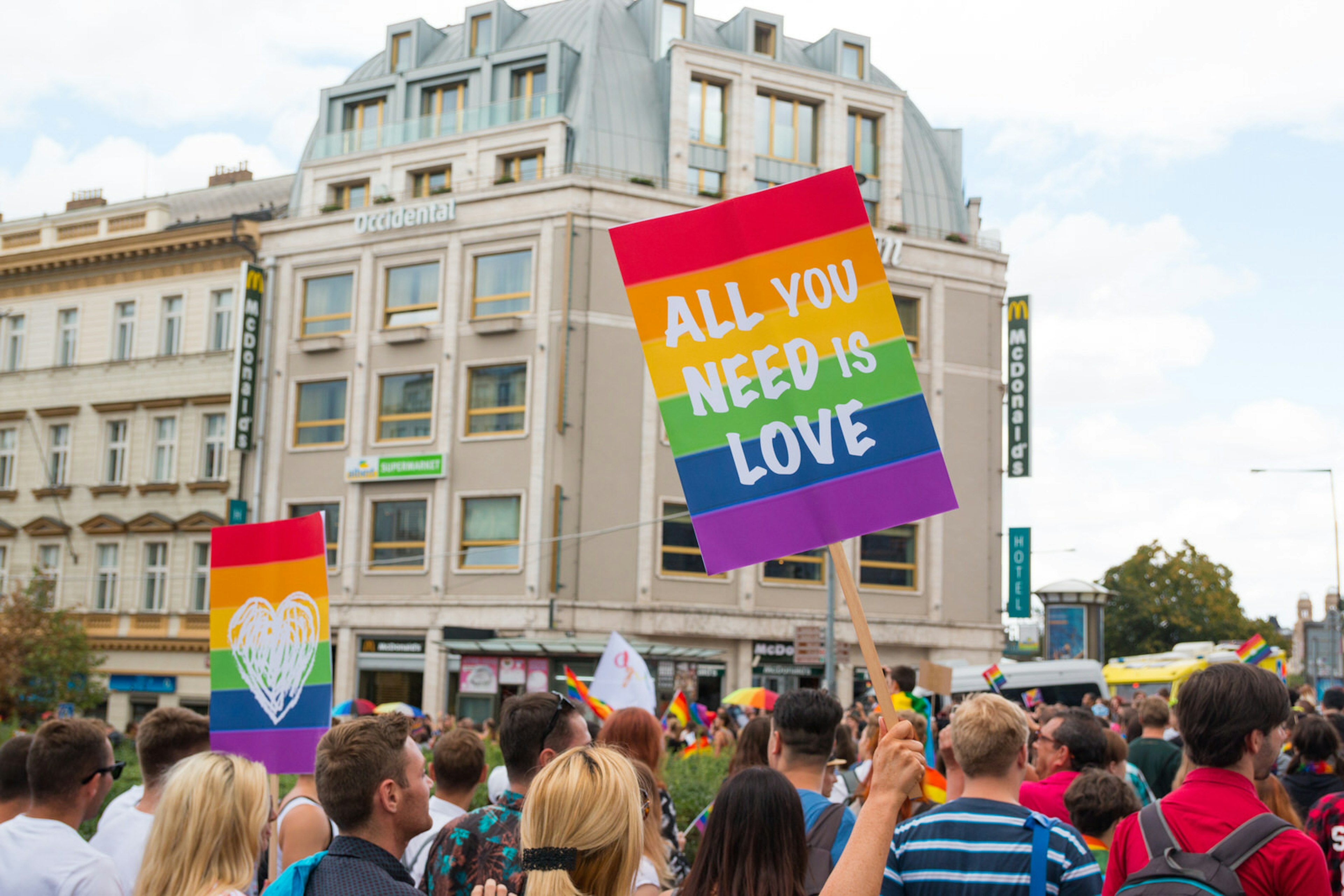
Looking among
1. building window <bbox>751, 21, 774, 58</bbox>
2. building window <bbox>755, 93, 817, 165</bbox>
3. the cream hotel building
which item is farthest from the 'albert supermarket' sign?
building window <bbox>751, 21, 774, 58</bbox>

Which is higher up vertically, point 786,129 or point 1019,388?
point 786,129

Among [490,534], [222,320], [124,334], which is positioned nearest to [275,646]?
[490,534]

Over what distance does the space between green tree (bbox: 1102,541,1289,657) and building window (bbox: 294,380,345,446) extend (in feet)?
154

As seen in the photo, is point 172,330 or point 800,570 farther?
point 172,330

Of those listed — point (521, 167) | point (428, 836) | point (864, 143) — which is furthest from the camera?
point (864, 143)

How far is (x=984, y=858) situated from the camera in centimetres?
415

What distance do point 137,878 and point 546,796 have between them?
1.62 meters

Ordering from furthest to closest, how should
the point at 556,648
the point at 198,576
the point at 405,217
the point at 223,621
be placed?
the point at 198,576 → the point at 405,217 → the point at 556,648 → the point at 223,621

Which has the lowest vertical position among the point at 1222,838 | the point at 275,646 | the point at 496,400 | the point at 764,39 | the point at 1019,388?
the point at 1222,838

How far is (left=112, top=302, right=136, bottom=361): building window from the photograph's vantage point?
4150 centimetres

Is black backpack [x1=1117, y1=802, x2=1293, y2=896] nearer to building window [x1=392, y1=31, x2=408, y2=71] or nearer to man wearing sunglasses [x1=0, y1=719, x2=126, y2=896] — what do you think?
man wearing sunglasses [x1=0, y1=719, x2=126, y2=896]

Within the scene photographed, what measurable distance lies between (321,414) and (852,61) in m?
19.6

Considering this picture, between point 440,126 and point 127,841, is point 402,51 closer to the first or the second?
point 440,126

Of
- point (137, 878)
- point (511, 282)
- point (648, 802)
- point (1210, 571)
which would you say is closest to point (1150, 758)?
point (648, 802)
